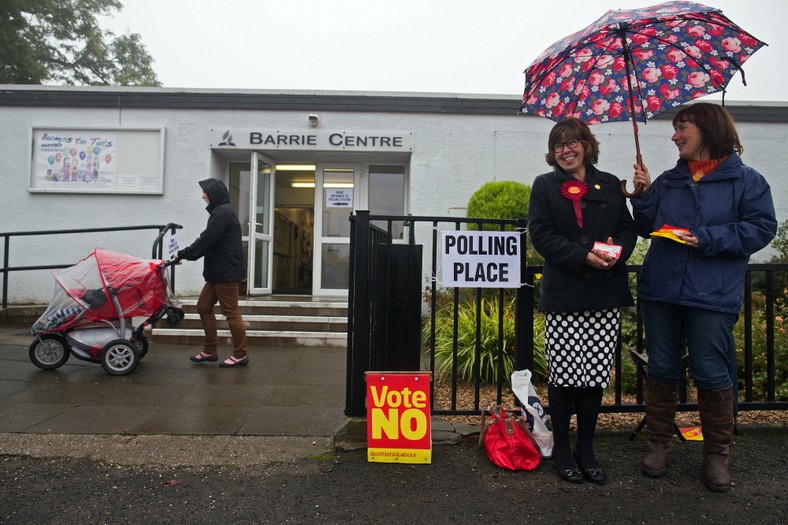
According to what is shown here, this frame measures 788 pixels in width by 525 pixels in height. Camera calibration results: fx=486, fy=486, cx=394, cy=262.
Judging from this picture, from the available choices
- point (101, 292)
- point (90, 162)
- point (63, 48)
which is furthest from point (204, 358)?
point (63, 48)

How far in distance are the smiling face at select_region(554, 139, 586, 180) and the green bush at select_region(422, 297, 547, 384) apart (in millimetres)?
1683

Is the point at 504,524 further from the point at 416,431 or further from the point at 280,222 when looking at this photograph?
the point at 280,222

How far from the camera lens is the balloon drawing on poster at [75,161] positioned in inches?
311

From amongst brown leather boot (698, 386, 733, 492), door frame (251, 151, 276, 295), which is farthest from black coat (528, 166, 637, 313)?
door frame (251, 151, 276, 295)

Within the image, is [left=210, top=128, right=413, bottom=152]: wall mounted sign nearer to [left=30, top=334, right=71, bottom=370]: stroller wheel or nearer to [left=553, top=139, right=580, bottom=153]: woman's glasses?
[left=30, top=334, right=71, bottom=370]: stroller wheel

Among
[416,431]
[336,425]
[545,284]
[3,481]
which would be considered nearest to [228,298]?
[336,425]

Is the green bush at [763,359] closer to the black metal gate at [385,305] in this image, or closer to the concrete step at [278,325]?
the black metal gate at [385,305]

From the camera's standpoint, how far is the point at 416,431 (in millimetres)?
2758

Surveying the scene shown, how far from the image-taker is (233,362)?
504 cm

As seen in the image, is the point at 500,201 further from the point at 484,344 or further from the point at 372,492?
the point at 372,492

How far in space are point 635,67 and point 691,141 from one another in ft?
2.14

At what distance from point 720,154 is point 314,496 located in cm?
270

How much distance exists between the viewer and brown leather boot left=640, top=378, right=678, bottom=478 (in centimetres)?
263

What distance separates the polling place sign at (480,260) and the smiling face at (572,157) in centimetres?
58
